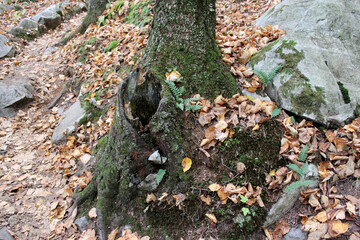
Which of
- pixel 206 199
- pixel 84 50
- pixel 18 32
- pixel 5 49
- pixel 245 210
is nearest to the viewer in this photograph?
pixel 245 210

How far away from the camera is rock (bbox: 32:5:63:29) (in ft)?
36.9

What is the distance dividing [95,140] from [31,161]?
164cm

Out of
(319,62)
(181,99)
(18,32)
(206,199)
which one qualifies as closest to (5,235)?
(206,199)

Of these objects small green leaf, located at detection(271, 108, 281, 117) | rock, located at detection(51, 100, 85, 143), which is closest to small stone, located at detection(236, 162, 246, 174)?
small green leaf, located at detection(271, 108, 281, 117)

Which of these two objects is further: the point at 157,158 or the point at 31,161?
the point at 31,161

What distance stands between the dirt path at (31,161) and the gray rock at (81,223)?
0.43 meters

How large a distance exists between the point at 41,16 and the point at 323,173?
535 inches

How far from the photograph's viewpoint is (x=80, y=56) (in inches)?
266

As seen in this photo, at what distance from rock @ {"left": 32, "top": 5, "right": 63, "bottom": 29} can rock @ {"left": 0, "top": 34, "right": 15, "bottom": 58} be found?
2.66 m

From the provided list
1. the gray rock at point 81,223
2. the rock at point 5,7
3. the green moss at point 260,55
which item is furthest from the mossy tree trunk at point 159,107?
the rock at point 5,7

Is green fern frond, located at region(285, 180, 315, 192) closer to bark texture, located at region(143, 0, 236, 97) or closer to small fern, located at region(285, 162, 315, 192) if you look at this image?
small fern, located at region(285, 162, 315, 192)

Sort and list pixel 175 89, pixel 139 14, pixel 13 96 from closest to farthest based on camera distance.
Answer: pixel 175 89 < pixel 13 96 < pixel 139 14

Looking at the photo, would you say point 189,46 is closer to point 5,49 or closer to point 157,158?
point 157,158

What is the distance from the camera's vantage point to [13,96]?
252 inches
